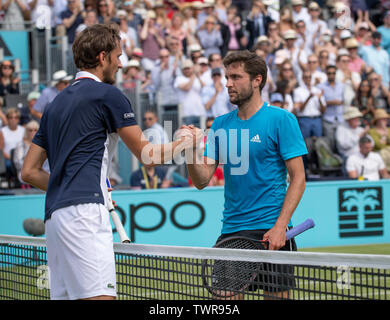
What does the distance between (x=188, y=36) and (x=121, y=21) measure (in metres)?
1.87

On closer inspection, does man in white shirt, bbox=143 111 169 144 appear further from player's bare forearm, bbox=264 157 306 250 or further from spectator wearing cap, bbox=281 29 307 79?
player's bare forearm, bbox=264 157 306 250

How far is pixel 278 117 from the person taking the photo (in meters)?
4.84

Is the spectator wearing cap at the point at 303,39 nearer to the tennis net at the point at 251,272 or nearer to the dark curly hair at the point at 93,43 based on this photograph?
the tennis net at the point at 251,272

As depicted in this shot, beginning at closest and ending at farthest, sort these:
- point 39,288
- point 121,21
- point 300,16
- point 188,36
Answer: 1. point 39,288
2. point 121,21
3. point 188,36
4. point 300,16

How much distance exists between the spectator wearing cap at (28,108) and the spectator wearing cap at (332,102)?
602cm

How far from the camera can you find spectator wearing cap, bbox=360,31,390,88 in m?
18.1

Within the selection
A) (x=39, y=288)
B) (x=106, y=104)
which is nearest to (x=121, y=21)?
(x=39, y=288)

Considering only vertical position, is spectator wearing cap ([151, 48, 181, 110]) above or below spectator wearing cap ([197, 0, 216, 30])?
below

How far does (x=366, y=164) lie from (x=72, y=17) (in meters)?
6.94

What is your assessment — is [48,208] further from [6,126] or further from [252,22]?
[252,22]

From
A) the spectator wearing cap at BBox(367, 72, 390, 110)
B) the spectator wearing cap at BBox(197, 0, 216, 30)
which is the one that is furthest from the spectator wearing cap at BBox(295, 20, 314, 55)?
the spectator wearing cap at BBox(197, 0, 216, 30)

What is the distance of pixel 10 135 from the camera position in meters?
13.0

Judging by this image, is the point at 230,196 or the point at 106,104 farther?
the point at 230,196

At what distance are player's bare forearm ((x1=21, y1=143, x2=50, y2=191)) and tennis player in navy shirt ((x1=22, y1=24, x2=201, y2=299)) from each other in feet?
0.78
